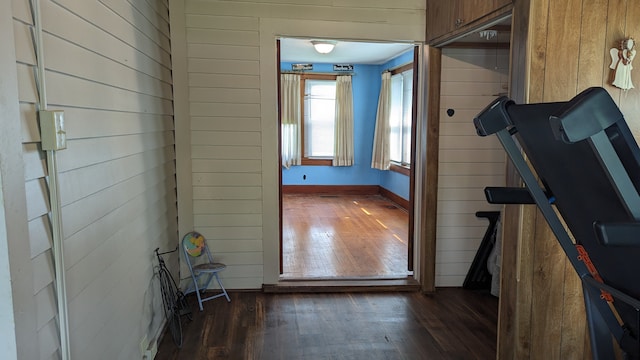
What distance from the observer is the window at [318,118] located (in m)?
8.05

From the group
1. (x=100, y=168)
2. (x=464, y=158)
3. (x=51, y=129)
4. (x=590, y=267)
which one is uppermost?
(x=51, y=129)

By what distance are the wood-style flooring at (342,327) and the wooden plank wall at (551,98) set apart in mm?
511

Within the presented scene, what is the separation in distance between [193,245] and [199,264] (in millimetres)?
207

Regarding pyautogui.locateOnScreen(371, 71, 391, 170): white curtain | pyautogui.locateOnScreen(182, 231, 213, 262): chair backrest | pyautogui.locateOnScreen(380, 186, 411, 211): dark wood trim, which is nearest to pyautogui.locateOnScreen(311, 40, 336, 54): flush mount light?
pyautogui.locateOnScreen(371, 71, 391, 170): white curtain

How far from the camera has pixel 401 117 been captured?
23.0ft

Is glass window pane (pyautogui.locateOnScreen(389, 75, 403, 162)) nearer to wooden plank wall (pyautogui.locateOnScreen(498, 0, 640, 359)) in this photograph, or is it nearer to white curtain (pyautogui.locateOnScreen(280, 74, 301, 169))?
white curtain (pyautogui.locateOnScreen(280, 74, 301, 169))

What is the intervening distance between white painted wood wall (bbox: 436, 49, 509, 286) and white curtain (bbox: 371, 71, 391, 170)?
3783 millimetres

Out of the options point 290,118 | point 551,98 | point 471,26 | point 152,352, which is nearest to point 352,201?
point 290,118

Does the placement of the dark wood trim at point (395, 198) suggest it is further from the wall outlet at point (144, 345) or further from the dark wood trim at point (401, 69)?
the wall outlet at point (144, 345)

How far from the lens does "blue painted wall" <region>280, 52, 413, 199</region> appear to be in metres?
8.05

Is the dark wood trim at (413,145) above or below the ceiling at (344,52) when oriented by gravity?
below

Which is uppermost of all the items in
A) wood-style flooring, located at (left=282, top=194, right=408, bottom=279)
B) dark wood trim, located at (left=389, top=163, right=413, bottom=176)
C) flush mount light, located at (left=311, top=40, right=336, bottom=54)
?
flush mount light, located at (left=311, top=40, right=336, bottom=54)

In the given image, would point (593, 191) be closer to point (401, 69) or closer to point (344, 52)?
point (344, 52)

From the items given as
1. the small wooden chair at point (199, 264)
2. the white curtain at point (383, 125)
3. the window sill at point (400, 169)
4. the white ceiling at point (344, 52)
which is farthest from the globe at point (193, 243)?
the white curtain at point (383, 125)
